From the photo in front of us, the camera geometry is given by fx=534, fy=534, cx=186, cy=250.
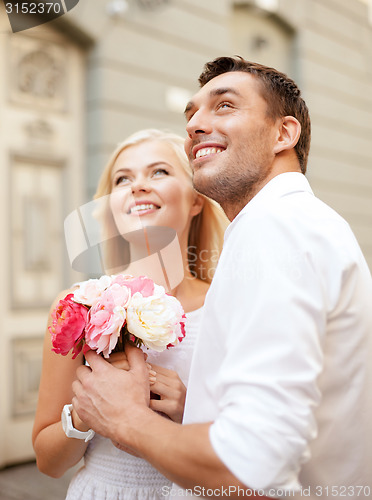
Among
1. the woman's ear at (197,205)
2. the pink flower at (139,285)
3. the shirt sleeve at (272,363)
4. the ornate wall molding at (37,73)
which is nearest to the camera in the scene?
the shirt sleeve at (272,363)

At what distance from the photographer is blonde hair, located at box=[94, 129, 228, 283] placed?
2.17 m

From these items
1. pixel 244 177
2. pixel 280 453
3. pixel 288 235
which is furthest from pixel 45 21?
pixel 280 453

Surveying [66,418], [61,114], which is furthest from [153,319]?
[61,114]

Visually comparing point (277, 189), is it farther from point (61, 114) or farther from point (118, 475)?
point (61, 114)

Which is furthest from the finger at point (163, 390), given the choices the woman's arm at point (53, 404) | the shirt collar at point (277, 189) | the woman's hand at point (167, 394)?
the shirt collar at point (277, 189)

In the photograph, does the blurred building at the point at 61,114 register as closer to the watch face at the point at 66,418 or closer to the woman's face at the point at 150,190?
the woman's face at the point at 150,190

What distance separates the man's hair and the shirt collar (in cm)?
24

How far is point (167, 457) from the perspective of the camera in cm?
100

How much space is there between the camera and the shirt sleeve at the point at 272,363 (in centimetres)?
90

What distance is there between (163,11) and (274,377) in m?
4.74

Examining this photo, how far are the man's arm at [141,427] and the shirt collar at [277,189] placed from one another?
435mm

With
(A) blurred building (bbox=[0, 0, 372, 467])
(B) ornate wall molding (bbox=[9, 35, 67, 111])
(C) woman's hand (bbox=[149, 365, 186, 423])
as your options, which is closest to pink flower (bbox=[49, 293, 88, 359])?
(C) woman's hand (bbox=[149, 365, 186, 423])

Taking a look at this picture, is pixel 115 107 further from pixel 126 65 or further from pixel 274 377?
Answer: pixel 274 377

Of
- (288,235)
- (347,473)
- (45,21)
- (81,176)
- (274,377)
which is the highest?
(45,21)
